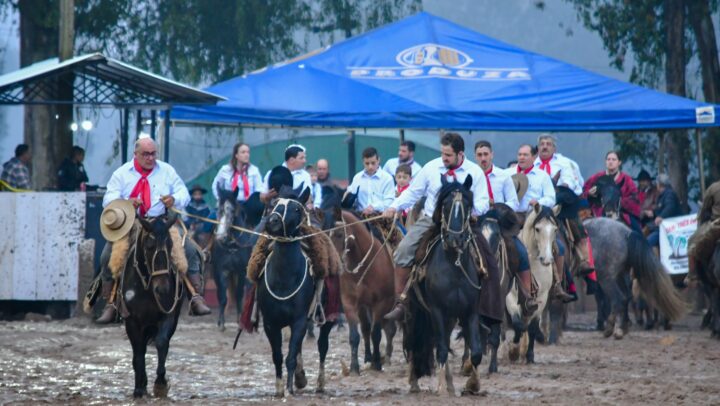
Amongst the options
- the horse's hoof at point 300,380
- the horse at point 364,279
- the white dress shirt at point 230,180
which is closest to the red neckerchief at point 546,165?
the horse at point 364,279

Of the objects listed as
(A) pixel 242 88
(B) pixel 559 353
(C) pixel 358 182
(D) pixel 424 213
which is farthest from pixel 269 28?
(D) pixel 424 213

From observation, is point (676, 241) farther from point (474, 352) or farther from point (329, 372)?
point (474, 352)

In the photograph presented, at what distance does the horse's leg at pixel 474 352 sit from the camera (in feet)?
39.4

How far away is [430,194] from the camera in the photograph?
12742 millimetres

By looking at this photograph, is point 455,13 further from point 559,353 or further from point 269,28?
point 559,353

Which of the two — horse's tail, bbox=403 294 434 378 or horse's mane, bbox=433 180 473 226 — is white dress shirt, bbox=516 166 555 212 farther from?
horse's mane, bbox=433 180 473 226

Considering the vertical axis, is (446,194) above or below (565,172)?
below

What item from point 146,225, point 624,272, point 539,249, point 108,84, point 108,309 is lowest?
point 108,309

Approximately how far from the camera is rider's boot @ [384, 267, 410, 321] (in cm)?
1268

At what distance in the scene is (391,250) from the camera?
611 inches

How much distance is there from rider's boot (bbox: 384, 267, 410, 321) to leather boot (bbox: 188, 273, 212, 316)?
170 centimetres

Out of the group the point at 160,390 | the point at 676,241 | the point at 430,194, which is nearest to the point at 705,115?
the point at 676,241

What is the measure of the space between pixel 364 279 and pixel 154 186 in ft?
10.7

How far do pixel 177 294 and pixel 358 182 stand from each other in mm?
5943
